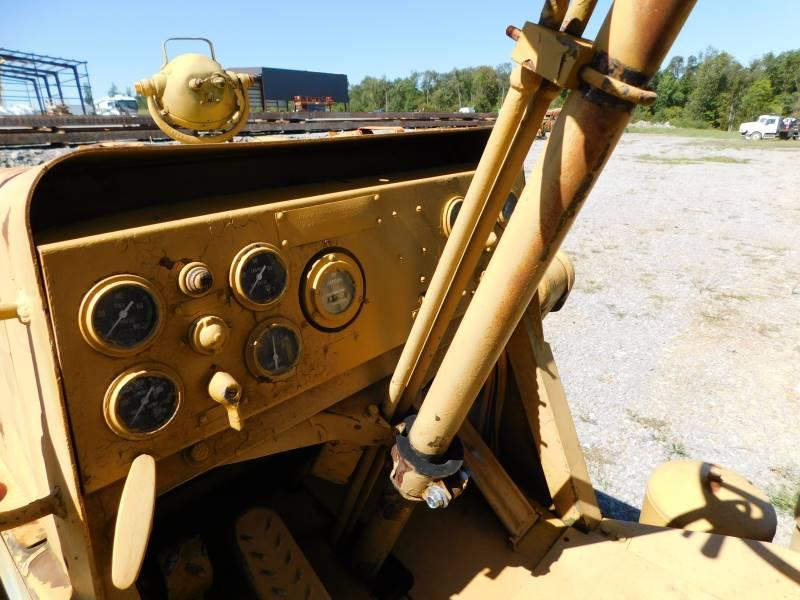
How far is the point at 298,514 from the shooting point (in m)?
2.56

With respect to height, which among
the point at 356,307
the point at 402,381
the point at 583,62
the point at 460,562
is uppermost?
the point at 583,62

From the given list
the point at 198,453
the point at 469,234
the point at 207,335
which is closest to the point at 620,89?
the point at 469,234

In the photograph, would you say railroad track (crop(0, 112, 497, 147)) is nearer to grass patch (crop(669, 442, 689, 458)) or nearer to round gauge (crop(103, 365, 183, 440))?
round gauge (crop(103, 365, 183, 440))

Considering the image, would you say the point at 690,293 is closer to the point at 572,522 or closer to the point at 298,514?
the point at 572,522

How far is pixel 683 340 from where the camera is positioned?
6453 mm

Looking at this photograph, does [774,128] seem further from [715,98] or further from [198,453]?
[198,453]

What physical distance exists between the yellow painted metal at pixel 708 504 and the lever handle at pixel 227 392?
2373 mm

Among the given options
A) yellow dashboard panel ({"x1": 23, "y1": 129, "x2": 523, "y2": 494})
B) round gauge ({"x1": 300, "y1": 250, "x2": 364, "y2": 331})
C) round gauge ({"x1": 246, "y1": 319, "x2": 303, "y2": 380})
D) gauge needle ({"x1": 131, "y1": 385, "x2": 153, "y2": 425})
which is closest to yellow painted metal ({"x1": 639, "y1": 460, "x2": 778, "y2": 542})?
yellow dashboard panel ({"x1": 23, "y1": 129, "x2": 523, "y2": 494})

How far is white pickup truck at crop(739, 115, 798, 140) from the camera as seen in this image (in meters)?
30.8

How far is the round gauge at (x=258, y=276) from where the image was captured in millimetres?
1443

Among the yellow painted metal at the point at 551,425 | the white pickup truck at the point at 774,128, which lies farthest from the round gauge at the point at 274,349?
the white pickup truck at the point at 774,128

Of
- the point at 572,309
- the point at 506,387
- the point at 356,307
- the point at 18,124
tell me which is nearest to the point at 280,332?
the point at 356,307

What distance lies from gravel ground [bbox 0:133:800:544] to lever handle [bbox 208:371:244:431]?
3547mm

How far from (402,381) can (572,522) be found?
1277 millimetres
